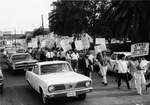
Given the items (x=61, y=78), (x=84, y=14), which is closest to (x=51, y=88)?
(x=61, y=78)

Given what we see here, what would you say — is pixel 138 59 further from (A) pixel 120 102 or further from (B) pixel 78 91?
(B) pixel 78 91

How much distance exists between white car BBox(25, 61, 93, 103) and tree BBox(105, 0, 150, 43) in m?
13.3

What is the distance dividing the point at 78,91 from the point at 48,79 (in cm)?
106

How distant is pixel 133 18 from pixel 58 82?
A: 15.7m

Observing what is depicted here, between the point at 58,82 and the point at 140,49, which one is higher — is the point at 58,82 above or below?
below

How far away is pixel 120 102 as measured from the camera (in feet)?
28.4

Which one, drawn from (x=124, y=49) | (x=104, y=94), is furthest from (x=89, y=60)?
(x=124, y=49)

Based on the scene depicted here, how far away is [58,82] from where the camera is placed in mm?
8203

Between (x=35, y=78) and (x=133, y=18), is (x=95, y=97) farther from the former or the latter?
(x=133, y=18)

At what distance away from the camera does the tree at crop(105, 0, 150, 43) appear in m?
21.3

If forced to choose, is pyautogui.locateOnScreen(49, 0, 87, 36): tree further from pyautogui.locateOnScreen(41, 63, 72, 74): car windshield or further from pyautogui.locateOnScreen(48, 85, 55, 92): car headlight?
pyautogui.locateOnScreen(48, 85, 55, 92): car headlight

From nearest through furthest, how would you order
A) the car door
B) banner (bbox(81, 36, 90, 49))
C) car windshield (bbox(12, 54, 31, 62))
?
the car door, banner (bbox(81, 36, 90, 49)), car windshield (bbox(12, 54, 31, 62))

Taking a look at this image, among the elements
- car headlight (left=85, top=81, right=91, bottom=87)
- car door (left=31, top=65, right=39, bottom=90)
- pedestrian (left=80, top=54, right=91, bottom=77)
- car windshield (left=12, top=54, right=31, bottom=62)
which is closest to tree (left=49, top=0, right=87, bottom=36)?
car windshield (left=12, top=54, right=31, bottom=62)

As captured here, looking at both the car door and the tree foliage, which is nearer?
the car door
